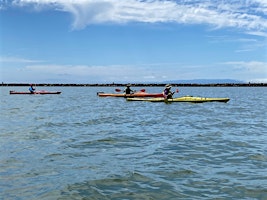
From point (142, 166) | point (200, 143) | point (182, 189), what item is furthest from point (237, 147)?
point (182, 189)

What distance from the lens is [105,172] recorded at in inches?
356

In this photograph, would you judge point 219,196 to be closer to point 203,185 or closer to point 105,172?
point 203,185

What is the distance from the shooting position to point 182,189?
7707 millimetres

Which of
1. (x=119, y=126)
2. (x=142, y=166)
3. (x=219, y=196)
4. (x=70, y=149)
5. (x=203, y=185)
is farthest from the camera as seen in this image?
(x=119, y=126)

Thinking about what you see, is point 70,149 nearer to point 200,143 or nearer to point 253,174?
point 200,143

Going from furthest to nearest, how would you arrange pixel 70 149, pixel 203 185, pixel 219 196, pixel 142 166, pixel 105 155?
pixel 70 149 < pixel 105 155 < pixel 142 166 < pixel 203 185 < pixel 219 196

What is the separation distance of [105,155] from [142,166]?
1.83 meters

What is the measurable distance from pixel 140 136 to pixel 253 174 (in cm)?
661

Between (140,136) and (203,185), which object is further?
(140,136)

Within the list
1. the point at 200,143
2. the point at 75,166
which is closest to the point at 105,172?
the point at 75,166

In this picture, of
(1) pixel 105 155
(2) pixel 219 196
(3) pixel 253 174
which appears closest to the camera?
(2) pixel 219 196

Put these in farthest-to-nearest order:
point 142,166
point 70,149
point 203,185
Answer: point 70,149 → point 142,166 → point 203,185

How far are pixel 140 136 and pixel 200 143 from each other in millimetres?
2853

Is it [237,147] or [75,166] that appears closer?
[75,166]
